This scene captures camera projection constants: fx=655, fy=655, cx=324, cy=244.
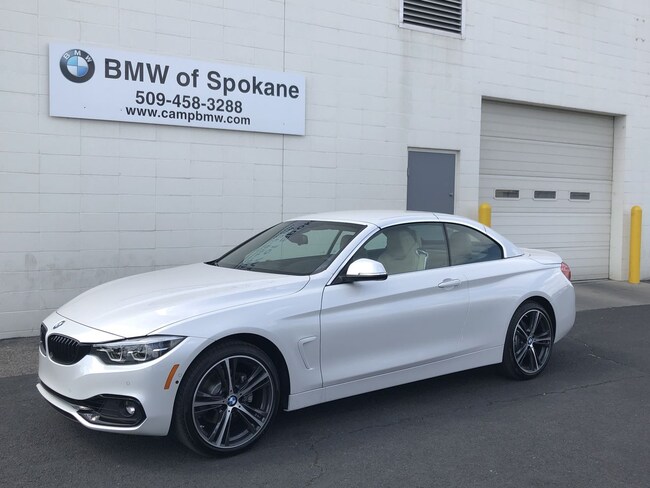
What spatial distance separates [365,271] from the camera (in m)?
4.56

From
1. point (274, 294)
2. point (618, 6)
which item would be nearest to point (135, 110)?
point (274, 294)

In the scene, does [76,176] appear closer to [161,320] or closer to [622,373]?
[161,320]

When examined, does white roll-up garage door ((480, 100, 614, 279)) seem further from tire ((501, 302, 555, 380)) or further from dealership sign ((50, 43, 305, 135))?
tire ((501, 302, 555, 380))

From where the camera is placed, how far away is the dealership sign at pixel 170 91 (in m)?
7.64

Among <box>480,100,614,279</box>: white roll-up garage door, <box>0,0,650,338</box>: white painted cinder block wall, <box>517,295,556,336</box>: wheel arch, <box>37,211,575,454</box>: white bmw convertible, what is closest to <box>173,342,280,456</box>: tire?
<box>37,211,575,454</box>: white bmw convertible

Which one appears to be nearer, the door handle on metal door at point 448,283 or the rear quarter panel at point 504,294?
the door handle on metal door at point 448,283

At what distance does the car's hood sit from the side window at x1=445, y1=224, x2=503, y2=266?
159 centimetres

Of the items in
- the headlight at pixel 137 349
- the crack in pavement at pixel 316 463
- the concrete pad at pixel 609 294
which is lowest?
the crack in pavement at pixel 316 463

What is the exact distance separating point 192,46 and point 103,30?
1.10m

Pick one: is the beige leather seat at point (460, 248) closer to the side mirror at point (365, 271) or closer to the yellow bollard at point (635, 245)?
the side mirror at point (365, 271)

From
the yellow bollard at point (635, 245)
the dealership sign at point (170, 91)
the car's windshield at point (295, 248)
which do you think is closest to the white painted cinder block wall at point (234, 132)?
the dealership sign at point (170, 91)

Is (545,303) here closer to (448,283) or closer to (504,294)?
(504,294)

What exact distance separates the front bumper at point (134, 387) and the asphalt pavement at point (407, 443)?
30cm

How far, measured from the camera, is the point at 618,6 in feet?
41.5
